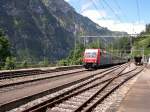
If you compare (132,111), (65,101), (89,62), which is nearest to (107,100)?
(65,101)

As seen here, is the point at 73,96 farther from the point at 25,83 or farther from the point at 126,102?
the point at 25,83

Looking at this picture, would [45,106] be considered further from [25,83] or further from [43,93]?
[25,83]

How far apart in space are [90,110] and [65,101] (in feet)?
8.78

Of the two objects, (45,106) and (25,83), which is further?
(25,83)

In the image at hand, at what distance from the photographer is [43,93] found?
19203mm

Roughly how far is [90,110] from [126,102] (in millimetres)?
3767

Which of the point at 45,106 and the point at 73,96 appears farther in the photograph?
the point at 73,96

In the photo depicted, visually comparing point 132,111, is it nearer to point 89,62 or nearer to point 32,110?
point 32,110

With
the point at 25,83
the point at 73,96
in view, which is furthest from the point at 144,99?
the point at 25,83

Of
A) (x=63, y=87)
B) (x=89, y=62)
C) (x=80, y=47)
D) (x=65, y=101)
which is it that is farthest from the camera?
(x=80, y=47)

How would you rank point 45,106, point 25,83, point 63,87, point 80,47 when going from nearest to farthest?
point 45,106
point 63,87
point 25,83
point 80,47

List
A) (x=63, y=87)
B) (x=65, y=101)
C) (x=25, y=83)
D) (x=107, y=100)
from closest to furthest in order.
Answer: (x=65, y=101) → (x=107, y=100) → (x=63, y=87) → (x=25, y=83)

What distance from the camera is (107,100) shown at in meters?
18.9

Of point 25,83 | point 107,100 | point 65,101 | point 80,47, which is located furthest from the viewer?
point 80,47
